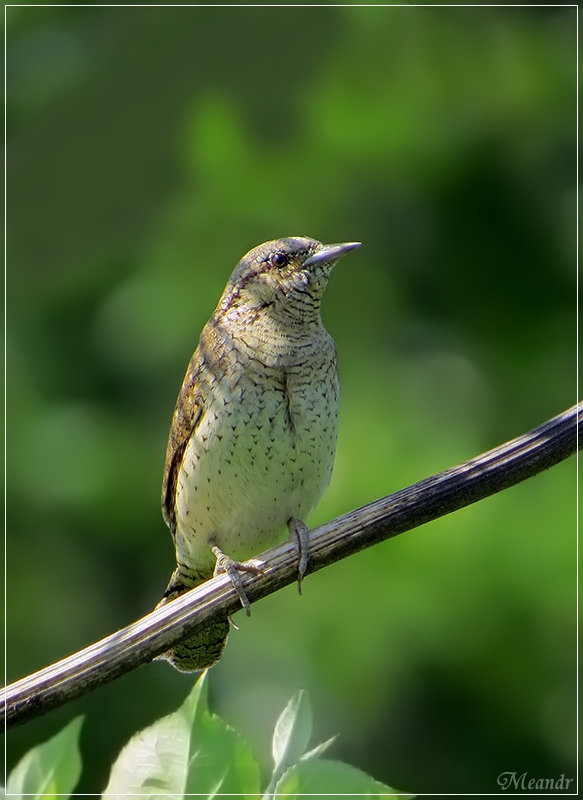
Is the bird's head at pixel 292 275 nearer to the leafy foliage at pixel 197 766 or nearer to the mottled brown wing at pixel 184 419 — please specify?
the mottled brown wing at pixel 184 419

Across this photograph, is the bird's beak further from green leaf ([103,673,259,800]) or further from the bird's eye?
green leaf ([103,673,259,800])

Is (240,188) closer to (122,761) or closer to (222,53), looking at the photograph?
(222,53)

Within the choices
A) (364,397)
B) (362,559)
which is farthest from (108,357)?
(362,559)

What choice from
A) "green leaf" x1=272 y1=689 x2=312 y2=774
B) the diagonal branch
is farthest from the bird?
"green leaf" x1=272 y1=689 x2=312 y2=774

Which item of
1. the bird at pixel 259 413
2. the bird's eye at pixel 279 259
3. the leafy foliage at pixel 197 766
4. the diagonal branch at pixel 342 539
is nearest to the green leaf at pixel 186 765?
the leafy foliage at pixel 197 766

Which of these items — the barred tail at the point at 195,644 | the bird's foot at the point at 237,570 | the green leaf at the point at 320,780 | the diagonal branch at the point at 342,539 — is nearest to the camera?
the green leaf at the point at 320,780

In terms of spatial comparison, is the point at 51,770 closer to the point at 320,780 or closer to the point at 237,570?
the point at 320,780
